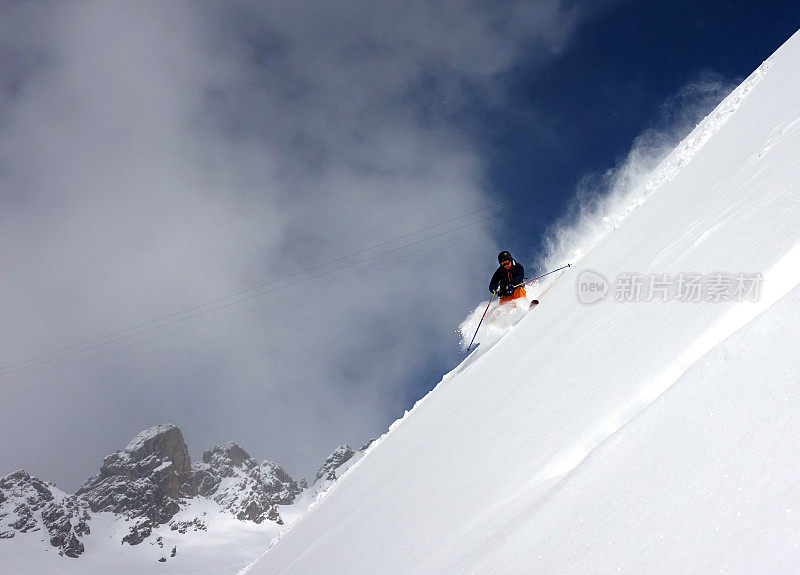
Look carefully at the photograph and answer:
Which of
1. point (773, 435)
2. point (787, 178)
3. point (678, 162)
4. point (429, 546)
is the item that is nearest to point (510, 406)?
point (429, 546)

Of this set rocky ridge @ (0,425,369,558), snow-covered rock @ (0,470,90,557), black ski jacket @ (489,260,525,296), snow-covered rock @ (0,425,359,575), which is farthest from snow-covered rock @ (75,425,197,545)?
black ski jacket @ (489,260,525,296)

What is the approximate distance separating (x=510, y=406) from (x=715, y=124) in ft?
31.9

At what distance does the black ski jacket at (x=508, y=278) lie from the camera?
34.0 ft

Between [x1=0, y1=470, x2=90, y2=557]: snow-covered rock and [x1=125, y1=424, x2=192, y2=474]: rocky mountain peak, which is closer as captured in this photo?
[x1=0, y1=470, x2=90, y2=557]: snow-covered rock

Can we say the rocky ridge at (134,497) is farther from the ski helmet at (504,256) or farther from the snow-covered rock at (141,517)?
the ski helmet at (504,256)

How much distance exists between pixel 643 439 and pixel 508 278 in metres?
9.23

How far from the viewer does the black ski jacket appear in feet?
34.0

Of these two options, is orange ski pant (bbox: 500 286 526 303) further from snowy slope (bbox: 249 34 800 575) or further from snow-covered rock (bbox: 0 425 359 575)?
snow-covered rock (bbox: 0 425 359 575)

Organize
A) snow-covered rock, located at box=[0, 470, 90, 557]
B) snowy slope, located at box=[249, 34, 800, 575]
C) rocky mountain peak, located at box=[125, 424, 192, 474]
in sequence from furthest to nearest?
rocky mountain peak, located at box=[125, 424, 192, 474]
snow-covered rock, located at box=[0, 470, 90, 557]
snowy slope, located at box=[249, 34, 800, 575]

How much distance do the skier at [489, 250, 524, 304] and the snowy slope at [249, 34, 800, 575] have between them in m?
5.27

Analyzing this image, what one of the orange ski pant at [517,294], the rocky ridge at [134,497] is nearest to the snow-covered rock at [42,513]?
the rocky ridge at [134,497]

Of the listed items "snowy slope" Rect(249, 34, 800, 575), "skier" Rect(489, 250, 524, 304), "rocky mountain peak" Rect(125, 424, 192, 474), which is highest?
"rocky mountain peak" Rect(125, 424, 192, 474)

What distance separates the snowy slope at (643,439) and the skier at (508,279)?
17.3 ft

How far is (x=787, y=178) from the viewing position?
9.74 feet
